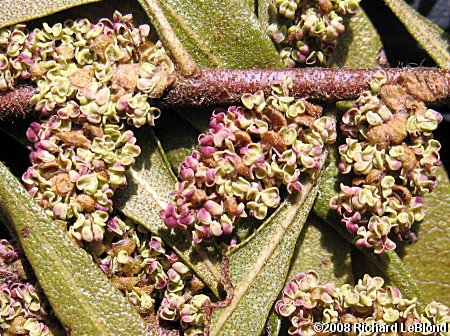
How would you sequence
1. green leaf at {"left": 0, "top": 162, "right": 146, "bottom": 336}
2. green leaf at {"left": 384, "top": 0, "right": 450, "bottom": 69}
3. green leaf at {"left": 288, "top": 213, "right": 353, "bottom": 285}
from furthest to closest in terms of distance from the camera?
1. green leaf at {"left": 384, "top": 0, "right": 450, "bottom": 69}
2. green leaf at {"left": 288, "top": 213, "right": 353, "bottom": 285}
3. green leaf at {"left": 0, "top": 162, "right": 146, "bottom": 336}

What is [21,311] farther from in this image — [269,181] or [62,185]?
[269,181]

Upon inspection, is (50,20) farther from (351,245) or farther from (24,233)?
(351,245)

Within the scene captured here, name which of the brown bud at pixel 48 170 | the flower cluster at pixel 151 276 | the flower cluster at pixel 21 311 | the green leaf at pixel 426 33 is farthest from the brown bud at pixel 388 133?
the flower cluster at pixel 21 311

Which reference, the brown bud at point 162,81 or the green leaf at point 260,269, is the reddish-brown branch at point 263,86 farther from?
the green leaf at point 260,269

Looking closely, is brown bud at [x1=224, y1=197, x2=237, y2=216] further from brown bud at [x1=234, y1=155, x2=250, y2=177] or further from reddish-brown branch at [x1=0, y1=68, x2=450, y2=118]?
reddish-brown branch at [x1=0, y1=68, x2=450, y2=118]

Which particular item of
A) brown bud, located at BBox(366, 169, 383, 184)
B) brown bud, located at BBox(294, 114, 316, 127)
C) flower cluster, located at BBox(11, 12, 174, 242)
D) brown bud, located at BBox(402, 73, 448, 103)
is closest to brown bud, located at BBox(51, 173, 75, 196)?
flower cluster, located at BBox(11, 12, 174, 242)

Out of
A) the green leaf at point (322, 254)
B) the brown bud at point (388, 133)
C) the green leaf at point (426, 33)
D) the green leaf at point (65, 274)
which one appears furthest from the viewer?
the green leaf at point (426, 33)
